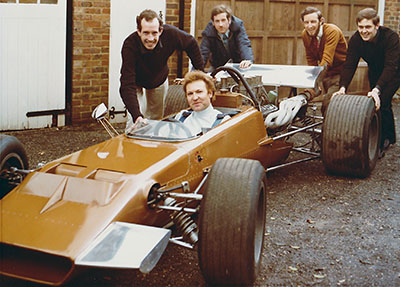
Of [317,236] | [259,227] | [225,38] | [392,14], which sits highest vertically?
[392,14]

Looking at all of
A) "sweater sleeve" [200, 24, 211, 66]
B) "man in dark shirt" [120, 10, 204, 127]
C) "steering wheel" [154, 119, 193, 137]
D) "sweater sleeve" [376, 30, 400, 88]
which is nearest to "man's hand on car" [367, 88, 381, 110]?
"sweater sleeve" [376, 30, 400, 88]

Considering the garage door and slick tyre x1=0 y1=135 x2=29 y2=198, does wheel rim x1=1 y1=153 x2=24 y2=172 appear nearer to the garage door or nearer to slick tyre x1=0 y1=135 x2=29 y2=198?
slick tyre x1=0 y1=135 x2=29 y2=198

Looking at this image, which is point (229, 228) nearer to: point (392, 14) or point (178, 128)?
point (178, 128)

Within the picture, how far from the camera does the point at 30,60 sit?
855 centimetres

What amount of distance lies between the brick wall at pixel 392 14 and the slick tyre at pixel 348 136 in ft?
22.0

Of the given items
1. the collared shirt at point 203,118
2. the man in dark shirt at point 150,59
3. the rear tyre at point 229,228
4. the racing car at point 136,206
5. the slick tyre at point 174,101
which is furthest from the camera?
the slick tyre at point 174,101

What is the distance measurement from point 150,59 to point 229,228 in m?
3.07

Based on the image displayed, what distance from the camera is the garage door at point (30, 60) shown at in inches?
327

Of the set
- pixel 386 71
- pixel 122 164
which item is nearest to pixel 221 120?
pixel 122 164

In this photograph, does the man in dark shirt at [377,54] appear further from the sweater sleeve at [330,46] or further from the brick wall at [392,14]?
the brick wall at [392,14]

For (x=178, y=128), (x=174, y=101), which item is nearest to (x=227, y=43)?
(x=174, y=101)

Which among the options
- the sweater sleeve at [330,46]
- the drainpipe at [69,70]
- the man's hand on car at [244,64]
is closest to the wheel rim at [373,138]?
the sweater sleeve at [330,46]

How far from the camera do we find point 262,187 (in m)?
4.20

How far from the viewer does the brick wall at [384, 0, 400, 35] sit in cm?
1289
